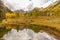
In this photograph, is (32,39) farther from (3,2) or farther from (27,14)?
(3,2)

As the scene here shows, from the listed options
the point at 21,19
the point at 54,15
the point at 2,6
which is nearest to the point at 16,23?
the point at 21,19

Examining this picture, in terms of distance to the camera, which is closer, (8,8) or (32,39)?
(32,39)

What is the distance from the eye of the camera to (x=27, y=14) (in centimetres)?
271

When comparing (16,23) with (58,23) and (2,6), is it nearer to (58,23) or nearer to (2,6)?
(2,6)

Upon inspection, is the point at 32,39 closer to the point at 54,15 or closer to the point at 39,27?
the point at 39,27

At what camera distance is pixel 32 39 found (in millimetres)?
2574

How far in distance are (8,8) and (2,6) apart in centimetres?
9

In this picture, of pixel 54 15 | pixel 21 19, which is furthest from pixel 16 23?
pixel 54 15

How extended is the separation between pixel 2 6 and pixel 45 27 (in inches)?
22.6

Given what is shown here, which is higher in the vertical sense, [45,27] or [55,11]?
[55,11]

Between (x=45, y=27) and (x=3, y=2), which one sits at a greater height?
(x=3, y=2)

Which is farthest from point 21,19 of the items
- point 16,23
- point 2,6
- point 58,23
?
point 58,23

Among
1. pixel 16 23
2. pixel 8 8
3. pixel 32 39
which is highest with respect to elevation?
pixel 8 8

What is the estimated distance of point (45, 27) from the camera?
103 inches
